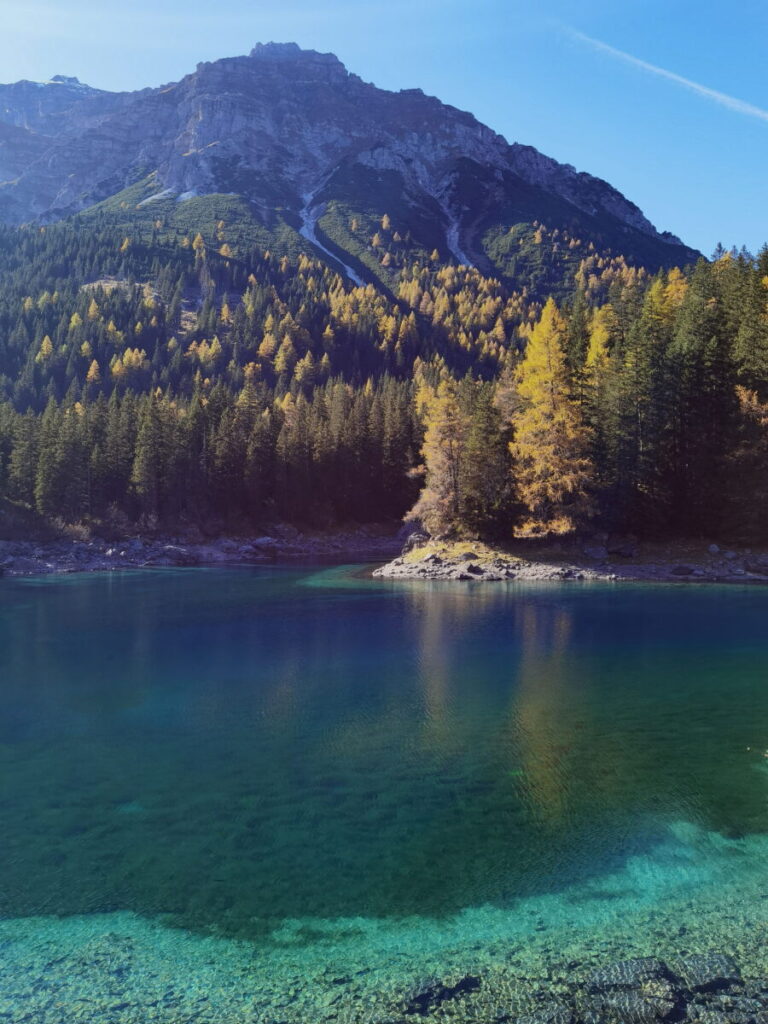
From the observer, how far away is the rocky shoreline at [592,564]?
47031 mm

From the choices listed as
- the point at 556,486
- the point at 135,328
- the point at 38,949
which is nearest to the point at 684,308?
the point at 556,486

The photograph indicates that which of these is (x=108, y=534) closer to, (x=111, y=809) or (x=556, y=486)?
(x=556, y=486)

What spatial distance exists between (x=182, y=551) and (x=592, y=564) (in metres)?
41.9

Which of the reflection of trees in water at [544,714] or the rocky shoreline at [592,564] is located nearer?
the reflection of trees in water at [544,714]

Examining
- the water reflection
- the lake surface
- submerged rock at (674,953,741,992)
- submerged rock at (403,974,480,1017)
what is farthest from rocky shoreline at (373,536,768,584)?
submerged rock at (403,974,480,1017)

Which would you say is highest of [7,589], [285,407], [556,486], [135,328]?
[135,328]

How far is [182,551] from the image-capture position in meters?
69.8

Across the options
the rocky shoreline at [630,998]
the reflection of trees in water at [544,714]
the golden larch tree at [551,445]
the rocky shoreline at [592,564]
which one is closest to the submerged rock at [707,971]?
the rocky shoreline at [630,998]

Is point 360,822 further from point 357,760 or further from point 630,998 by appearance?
point 630,998

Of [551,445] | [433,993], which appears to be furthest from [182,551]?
[433,993]

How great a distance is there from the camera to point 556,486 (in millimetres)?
51094

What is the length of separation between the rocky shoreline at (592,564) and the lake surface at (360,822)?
842 inches

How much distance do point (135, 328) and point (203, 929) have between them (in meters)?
A: 157

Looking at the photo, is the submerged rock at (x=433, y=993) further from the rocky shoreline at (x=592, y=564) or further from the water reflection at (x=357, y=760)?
the rocky shoreline at (x=592, y=564)
